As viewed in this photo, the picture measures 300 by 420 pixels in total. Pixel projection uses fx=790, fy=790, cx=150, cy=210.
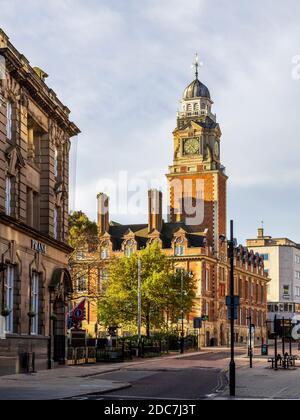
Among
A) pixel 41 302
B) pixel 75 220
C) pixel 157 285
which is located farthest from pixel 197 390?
pixel 157 285

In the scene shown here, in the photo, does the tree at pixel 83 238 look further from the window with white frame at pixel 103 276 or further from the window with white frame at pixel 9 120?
the window with white frame at pixel 9 120

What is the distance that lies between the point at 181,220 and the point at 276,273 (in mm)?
39428

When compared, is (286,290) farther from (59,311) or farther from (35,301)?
(35,301)

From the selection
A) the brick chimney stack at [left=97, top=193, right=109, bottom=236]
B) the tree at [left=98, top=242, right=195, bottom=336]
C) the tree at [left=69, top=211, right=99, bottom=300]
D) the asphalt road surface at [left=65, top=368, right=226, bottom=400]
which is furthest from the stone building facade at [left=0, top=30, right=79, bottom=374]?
the brick chimney stack at [left=97, top=193, right=109, bottom=236]

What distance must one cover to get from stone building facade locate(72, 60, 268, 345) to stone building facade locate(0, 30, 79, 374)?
5632 centimetres

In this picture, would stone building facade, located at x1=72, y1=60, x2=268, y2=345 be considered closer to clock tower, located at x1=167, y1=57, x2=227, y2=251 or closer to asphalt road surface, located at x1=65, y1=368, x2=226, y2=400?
clock tower, located at x1=167, y1=57, x2=227, y2=251

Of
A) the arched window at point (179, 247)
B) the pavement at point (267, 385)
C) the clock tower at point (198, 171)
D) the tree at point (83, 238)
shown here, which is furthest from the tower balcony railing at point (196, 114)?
the pavement at point (267, 385)

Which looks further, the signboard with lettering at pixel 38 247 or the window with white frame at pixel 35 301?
the window with white frame at pixel 35 301

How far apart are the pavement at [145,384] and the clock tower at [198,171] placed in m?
76.8

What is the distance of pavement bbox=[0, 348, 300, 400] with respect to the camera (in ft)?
85.2

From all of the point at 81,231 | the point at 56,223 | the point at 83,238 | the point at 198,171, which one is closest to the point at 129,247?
the point at 198,171

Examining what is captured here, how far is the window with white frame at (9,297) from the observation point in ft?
126

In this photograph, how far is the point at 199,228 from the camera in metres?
120
